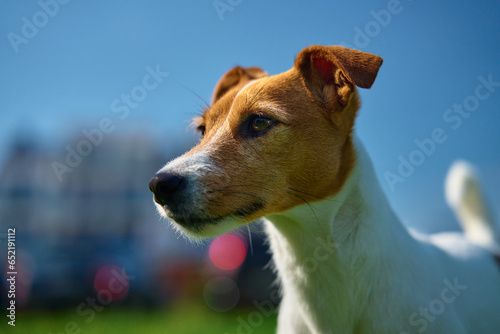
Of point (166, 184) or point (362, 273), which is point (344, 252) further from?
point (166, 184)

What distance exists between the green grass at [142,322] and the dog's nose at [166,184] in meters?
2.72

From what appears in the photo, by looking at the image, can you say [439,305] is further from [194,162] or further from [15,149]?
[15,149]

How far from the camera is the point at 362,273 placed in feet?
7.54

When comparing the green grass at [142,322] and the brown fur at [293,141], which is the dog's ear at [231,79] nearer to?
the brown fur at [293,141]

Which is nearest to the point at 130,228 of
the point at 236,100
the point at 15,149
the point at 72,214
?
the point at 72,214

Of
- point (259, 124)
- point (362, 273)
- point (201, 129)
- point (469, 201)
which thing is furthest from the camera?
point (469, 201)

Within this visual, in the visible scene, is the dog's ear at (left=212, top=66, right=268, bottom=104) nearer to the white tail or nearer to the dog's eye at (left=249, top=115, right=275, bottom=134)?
the dog's eye at (left=249, top=115, right=275, bottom=134)

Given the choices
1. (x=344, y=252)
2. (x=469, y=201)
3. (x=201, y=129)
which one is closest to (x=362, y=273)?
(x=344, y=252)

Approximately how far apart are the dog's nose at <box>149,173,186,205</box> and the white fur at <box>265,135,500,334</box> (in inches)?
27.3

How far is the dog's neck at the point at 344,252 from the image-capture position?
230 centimetres

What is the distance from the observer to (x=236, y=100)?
8.57ft

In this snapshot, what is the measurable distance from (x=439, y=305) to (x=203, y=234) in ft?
4.79

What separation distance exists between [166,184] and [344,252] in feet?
3.65

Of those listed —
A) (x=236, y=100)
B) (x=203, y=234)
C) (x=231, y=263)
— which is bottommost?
(x=231, y=263)
